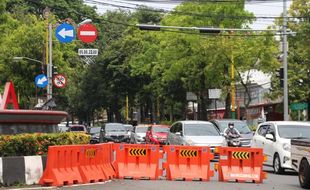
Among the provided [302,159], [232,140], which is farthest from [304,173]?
[232,140]

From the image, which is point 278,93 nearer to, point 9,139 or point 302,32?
point 302,32

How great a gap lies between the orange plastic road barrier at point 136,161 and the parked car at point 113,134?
2089 cm

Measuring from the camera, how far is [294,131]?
19.9m

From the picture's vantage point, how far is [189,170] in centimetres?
1648

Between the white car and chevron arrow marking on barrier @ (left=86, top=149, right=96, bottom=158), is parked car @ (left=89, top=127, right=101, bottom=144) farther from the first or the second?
chevron arrow marking on barrier @ (left=86, top=149, right=96, bottom=158)

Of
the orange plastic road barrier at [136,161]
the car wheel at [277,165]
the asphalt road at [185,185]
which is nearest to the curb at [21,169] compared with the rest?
the asphalt road at [185,185]

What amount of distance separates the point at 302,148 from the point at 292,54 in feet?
111

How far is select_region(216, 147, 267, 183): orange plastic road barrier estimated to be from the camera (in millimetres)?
16359

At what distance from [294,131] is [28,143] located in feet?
31.9

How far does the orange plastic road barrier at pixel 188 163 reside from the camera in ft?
53.7

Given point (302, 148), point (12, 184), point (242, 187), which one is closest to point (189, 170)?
point (242, 187)

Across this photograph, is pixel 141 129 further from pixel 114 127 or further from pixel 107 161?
pixel 107 161

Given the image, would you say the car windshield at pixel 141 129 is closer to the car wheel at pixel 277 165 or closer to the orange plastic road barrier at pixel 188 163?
the car wheel at pixel 277 165

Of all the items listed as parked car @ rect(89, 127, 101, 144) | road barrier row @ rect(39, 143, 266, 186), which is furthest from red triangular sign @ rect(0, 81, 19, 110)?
parked car @ rect(89, 127, 101, 144)
